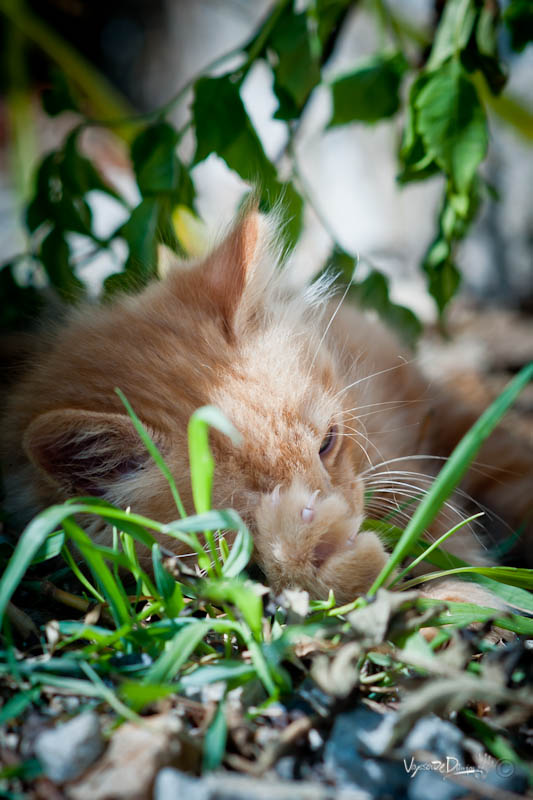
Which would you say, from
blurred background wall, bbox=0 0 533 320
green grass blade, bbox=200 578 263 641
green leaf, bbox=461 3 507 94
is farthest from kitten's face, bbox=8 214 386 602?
blurred background wall, bbox=0 0 533 320

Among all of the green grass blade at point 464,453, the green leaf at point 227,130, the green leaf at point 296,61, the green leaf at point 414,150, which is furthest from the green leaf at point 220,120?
the green grass blade at point 464,453

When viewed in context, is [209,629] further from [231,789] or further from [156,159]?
[156,159]

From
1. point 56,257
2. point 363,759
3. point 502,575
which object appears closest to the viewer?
point 363,759

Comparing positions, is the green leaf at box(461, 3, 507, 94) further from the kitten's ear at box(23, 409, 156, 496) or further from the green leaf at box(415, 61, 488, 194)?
the kitten's ear at box(23, 409, 156, 496)

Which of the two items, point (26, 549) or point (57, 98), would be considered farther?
point (57, 98)

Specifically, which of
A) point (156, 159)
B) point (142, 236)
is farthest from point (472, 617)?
point (156, 159)

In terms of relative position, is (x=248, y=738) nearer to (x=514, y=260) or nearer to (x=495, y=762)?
(x=495, y=762)

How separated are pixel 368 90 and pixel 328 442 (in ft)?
3.20

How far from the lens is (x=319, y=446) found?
1.29 m

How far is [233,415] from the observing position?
4.11ft

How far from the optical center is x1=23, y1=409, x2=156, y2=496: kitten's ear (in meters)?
1.17

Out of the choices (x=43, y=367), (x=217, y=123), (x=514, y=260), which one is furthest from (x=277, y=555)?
(x=514, y=260)

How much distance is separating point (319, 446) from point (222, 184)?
10.2ft

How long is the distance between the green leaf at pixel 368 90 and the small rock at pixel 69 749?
5.05 ft
